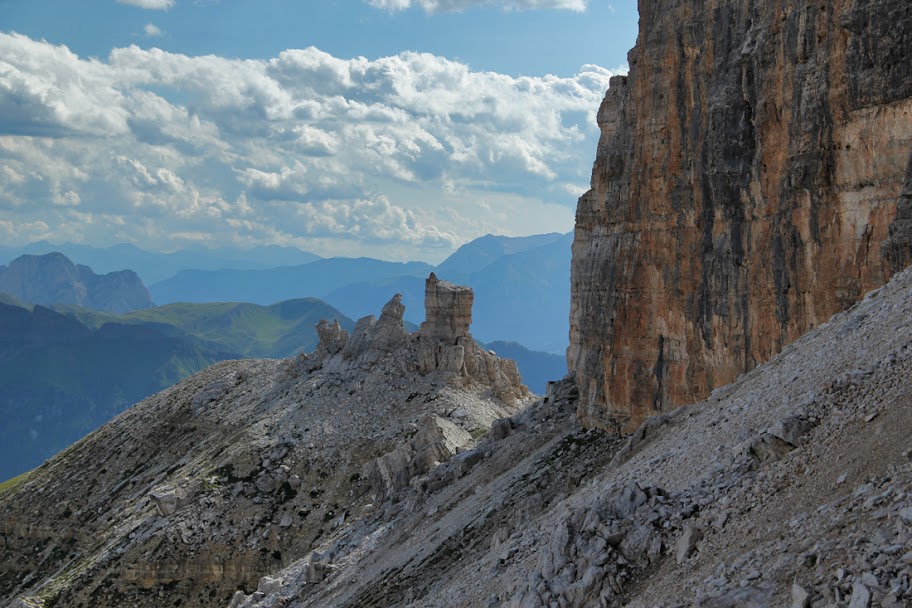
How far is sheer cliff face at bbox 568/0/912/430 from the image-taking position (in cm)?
3766

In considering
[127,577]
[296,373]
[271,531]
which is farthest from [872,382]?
[296,373]

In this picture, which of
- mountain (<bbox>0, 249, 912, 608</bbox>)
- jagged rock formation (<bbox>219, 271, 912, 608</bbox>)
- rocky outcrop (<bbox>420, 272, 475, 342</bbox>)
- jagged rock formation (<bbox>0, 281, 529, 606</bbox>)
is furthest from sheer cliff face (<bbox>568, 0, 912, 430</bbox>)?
rocky outcrop (<bbox>420, 272, 475, 342</bbox>)

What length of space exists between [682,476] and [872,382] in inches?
254

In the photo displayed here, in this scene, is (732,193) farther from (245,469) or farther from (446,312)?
(446,312)

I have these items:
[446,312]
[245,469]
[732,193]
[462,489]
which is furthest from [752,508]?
Answer: [446,312]

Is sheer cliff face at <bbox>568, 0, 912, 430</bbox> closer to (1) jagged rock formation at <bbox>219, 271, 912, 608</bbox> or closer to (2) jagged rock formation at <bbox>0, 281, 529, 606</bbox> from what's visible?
(1) jagged rock formation at <bbox>219, 271, 912, 608</bbox>

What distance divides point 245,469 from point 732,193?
52.9m

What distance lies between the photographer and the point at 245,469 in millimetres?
84688

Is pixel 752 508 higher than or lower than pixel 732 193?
lower

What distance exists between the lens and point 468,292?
10012cm

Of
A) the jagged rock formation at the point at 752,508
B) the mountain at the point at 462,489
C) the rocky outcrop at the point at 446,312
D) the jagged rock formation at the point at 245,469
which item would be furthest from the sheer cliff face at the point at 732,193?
the rocky outcrop at the point at 446,312

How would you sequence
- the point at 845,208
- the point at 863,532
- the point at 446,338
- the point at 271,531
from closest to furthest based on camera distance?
the point at 863,532
the point at 845,208
the point at 271,531
the point at 446,338

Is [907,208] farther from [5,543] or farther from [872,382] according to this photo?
[5,543]

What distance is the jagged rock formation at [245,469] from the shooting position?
75.9 meters
